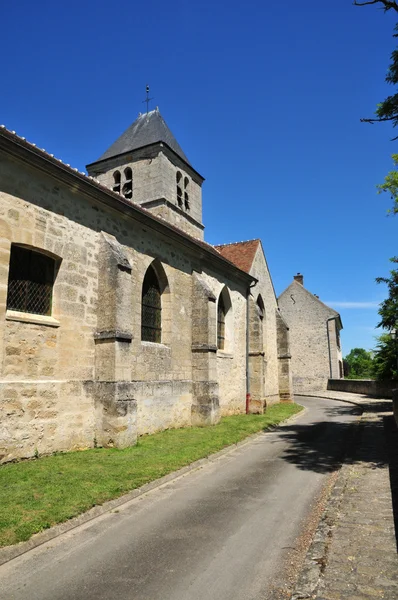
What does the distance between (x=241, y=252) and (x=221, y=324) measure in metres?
6.37

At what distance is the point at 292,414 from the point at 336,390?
17.1 m

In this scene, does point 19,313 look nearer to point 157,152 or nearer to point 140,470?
point 140,470

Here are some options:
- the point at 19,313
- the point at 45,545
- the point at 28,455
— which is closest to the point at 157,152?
the point at 19,313

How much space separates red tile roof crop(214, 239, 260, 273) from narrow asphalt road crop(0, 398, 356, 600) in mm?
14150

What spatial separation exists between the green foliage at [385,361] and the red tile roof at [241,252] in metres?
10.4

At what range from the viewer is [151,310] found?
41.5 feet

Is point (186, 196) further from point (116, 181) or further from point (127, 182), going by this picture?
point (116, 181)

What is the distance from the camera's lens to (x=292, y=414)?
1809cm

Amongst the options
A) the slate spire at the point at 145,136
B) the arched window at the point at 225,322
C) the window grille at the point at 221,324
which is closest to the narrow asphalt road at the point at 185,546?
the window grille at the point at 221,324

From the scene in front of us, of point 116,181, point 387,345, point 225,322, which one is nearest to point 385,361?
point 387,345

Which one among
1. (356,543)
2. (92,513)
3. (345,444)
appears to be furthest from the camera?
(345,444)

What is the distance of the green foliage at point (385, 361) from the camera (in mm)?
25125

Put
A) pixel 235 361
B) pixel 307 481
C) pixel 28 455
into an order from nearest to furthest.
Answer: pixel 307 481 → pixel 28 455 → pixel 235 361

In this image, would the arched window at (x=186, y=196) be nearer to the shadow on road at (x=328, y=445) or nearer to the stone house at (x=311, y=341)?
the shadow on road at (x=328, y=445)
